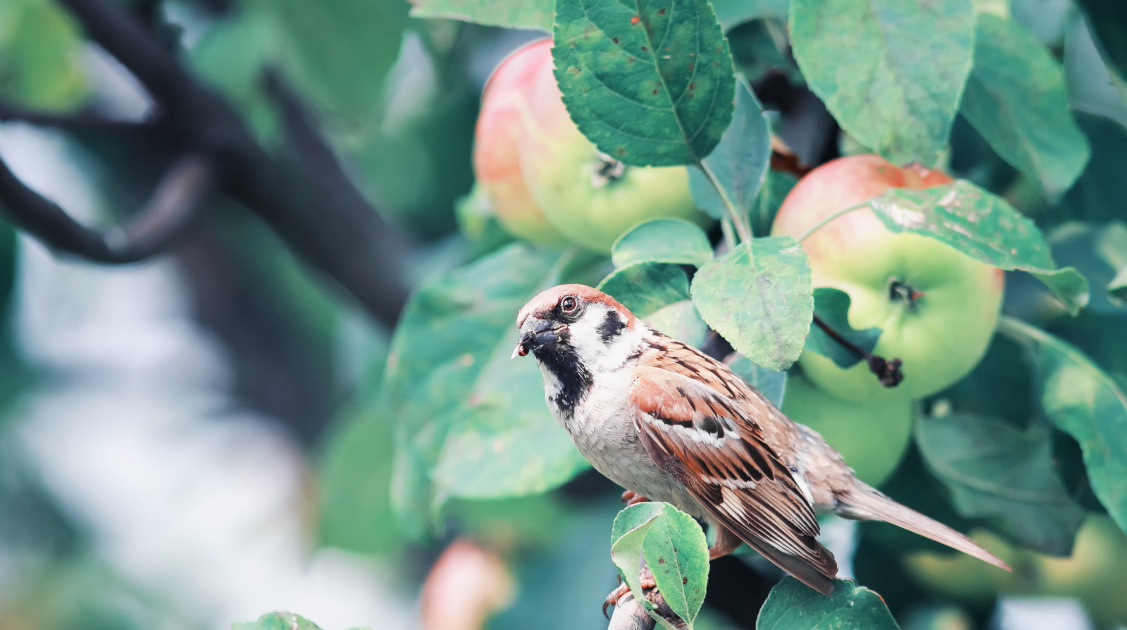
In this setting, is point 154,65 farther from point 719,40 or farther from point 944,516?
point 944,516

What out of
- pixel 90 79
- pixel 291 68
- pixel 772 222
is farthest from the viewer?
pixel 90 79

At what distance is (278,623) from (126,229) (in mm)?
808

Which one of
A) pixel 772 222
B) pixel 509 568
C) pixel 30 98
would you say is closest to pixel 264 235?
pixel 30 98

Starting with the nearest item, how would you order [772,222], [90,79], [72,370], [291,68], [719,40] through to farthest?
1. [719,40]
2. [772,222]
3. [291,68]
4. [90,79]
5. [72,370]

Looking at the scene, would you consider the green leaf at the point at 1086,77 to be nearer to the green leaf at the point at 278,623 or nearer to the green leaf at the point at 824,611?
the green leaf at the point at 824,611

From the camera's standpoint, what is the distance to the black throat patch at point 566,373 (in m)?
A: 0.65

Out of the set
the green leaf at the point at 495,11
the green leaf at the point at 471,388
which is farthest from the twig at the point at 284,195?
the green leaf at the point at 495,11

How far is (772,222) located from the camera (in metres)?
0.74

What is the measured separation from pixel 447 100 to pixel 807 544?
3.19 feet

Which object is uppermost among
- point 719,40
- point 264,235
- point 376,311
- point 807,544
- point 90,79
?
point 719,40

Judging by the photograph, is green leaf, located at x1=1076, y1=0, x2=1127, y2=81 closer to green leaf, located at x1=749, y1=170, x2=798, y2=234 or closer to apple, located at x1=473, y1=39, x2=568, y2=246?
green leaf, located at x1=749, y1=170, x2=798, y2=234

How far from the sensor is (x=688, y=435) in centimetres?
61

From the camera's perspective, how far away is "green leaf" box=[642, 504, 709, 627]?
1.50ft

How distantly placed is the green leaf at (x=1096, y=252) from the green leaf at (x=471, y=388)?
473mm
